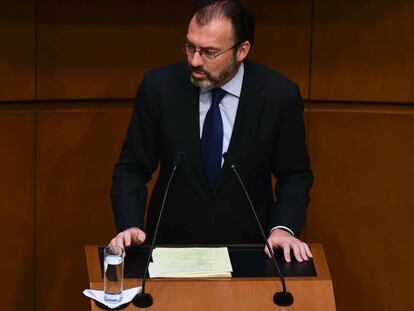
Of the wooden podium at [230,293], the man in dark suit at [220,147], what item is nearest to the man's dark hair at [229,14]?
the man in dark suit at [220,147]

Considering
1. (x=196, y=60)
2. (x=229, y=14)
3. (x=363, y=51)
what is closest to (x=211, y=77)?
(x=196, y=60)

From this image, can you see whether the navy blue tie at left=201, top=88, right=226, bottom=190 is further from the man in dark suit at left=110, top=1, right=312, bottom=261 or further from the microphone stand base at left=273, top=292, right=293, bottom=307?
the microphone stand base at left=273, top=292, right=293, bottom=307

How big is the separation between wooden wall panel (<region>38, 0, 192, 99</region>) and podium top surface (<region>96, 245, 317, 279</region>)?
1.13m

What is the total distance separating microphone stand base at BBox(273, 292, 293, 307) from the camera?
7.74ft

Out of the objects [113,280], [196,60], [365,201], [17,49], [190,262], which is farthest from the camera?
[365,201]

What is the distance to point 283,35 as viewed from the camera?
3.67 m

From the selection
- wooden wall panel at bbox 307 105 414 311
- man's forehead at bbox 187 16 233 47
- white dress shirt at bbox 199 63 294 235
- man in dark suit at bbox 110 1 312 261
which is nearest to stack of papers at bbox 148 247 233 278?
man in dark suit at bbox 110 1 312 261

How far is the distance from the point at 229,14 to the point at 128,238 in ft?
2.27

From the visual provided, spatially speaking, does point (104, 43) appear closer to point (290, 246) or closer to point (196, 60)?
point (196, 60)

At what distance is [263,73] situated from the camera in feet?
9.74

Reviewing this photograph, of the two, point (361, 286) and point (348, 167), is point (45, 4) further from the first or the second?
point (361, 286)

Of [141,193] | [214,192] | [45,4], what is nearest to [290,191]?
[214,192]

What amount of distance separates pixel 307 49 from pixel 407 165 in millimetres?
568

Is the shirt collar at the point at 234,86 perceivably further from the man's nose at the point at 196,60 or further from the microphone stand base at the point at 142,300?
the microphone stand base at the point at 142,300
